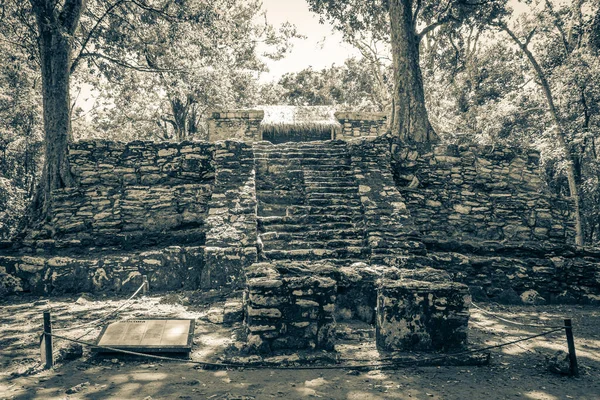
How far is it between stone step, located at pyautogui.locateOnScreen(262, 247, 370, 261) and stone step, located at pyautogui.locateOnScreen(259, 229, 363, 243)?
0.42 metres

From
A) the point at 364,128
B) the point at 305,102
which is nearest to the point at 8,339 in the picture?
the point at 364,128

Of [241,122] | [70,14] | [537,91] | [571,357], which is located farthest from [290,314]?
[537,91]

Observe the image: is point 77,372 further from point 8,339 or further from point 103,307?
point 103,307

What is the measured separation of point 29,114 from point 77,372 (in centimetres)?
1725

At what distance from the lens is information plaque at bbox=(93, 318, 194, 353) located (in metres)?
4.72

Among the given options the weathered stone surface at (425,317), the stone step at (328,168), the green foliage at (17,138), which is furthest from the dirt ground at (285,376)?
the green foliage at (17,138)

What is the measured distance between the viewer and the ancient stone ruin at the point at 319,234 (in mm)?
5051

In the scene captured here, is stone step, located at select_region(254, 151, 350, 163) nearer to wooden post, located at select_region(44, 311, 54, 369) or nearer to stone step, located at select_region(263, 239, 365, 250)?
stone step, located at select_region(263, 239, 365, 250)

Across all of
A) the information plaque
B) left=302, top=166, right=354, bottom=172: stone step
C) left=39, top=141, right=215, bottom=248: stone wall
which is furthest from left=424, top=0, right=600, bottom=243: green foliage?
the information plaque

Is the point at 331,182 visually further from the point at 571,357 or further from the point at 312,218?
the point at 571,357

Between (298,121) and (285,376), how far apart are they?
1162 cm

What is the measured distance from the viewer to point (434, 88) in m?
21.6

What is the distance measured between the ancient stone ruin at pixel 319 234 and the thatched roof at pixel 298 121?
14.4 ft

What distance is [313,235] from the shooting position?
7.92 meters
